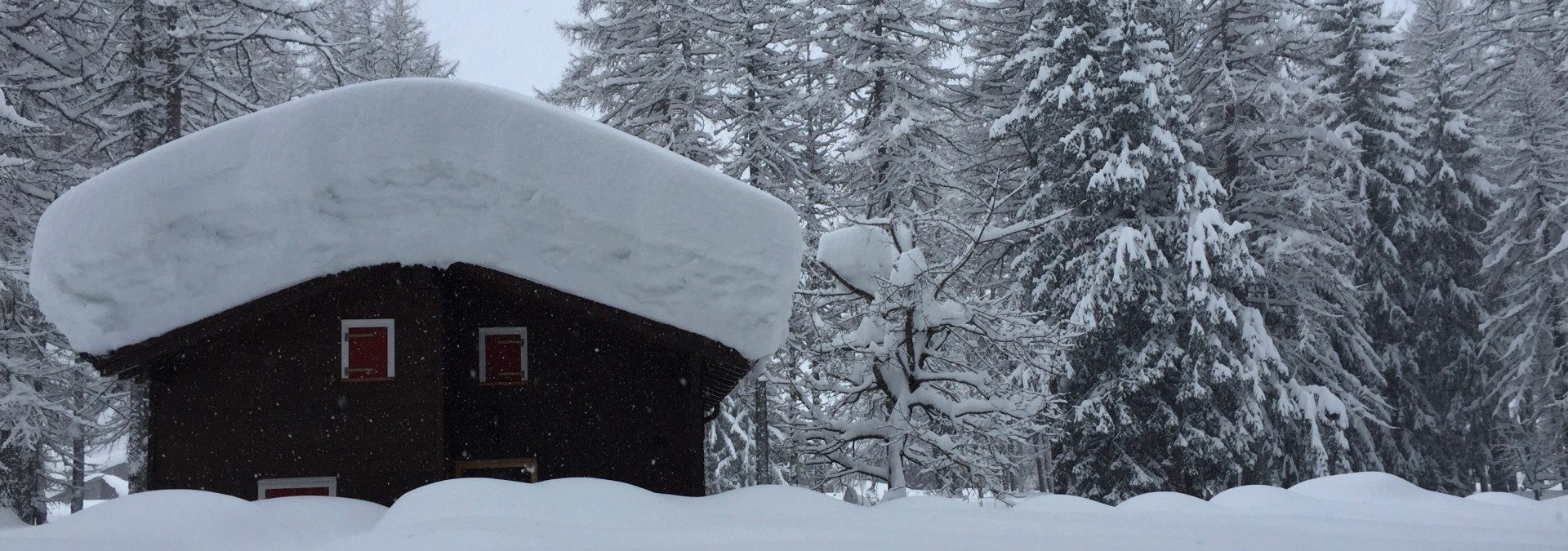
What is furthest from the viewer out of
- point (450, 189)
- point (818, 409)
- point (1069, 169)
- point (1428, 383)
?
point (1428, 383)

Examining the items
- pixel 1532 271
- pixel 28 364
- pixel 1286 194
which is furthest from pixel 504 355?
pixel 1532 271

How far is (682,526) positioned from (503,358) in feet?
14.6

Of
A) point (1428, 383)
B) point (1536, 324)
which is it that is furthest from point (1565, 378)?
point (1428, 383)

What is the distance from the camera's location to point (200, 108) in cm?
1695

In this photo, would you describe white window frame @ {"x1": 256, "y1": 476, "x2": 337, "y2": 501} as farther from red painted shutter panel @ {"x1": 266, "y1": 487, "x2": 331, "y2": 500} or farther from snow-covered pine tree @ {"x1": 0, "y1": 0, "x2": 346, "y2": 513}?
snow-covered pine tree @ {"x1": 0, "y1": 0, "x2": 346, "y2": 513}

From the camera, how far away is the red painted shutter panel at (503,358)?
399 inches

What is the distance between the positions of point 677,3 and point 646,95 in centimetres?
211

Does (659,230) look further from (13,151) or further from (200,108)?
(13,151)

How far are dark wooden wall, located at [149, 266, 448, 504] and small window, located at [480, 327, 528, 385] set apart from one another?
0.69 metres

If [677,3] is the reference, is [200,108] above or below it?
below

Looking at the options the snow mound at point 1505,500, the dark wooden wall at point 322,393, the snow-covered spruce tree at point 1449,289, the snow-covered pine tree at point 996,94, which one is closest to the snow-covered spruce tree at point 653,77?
the snow-covered pine tree at point 996,94

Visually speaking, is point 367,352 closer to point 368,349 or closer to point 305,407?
point 368,349

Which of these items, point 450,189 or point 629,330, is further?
point 629,330

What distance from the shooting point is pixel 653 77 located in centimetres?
2075
